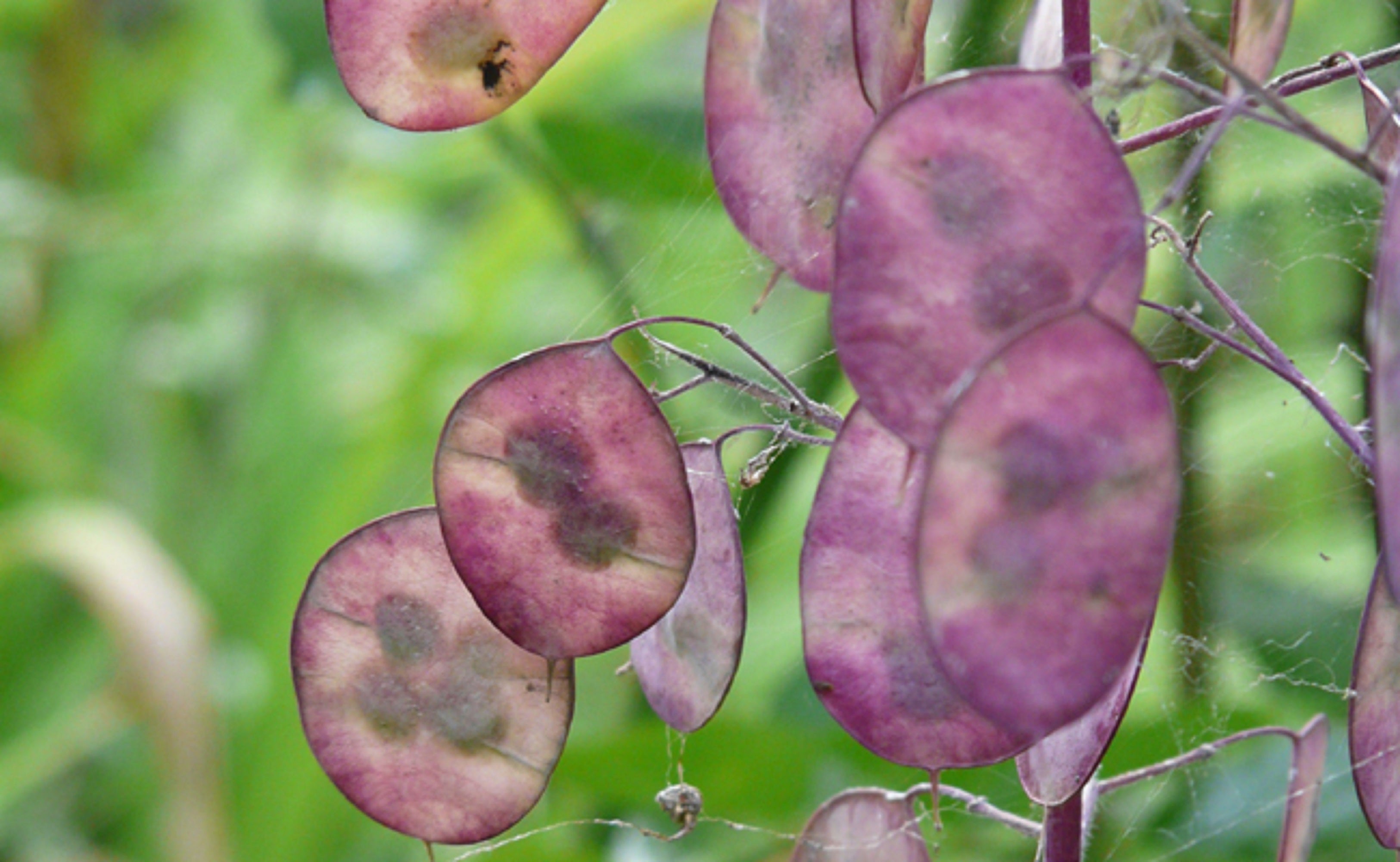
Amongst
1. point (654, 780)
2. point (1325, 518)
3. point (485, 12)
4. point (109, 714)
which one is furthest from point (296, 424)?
point (485, 12)

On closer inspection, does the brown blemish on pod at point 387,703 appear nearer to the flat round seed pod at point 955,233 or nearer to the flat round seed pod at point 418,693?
the flat round seed pod at point 418,693

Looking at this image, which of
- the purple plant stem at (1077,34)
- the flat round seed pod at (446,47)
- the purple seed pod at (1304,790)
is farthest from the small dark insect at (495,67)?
the purple seed pod at (1304,790)

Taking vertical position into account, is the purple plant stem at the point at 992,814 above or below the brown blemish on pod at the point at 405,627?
below

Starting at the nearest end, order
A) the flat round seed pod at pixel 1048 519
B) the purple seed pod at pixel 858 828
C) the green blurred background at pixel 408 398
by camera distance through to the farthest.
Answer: the flat round seed pod at pixel 1048 519 → the purple seed pod at pixel 858 828 → the green blurred background at pixel 408 398

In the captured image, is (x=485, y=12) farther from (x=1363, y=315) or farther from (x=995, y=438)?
(x=1363, y=315)

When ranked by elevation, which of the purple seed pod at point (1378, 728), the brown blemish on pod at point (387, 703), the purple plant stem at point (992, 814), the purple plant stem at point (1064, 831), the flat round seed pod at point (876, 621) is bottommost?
the purple plant stem at point (992, 814)

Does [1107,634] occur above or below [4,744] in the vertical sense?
above

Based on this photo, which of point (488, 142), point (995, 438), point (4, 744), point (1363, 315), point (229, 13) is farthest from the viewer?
point (229, 13)

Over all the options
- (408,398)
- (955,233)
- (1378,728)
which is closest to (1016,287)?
(955,233)
